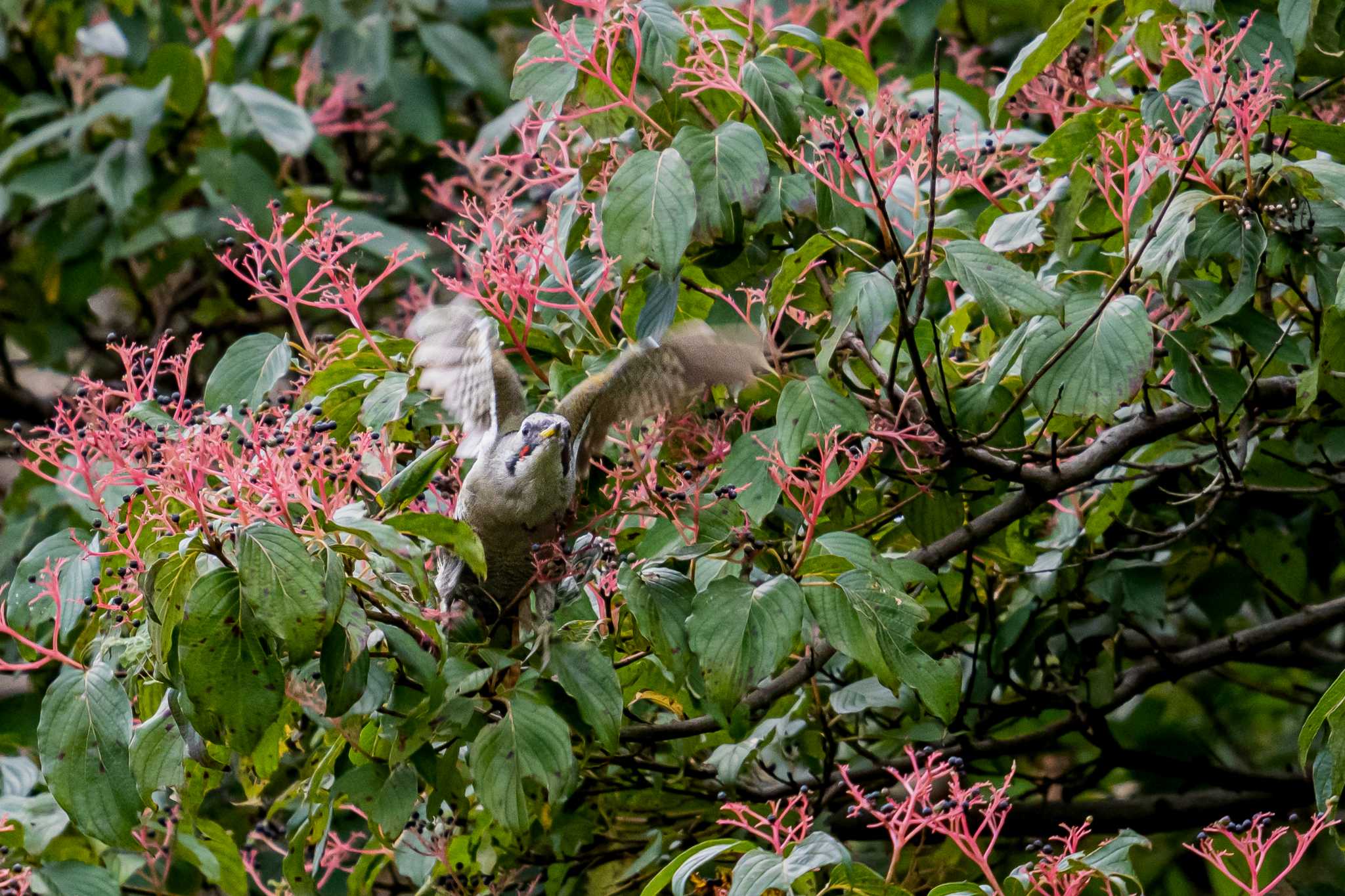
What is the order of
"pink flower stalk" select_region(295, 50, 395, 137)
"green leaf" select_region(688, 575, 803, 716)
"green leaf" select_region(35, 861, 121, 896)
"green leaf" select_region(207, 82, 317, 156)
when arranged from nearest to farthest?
1. "green leaf" select_region(688, 575, 803, 716)
2. "green leaf" select_region(35, 861, 121, 896)
3. "green leaf" select_region(207, 82, 317, 156)
4. "pink flower stalk" select_region(295, 50, 395, 137)

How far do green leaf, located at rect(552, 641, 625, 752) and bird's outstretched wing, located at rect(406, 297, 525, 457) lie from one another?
463mm

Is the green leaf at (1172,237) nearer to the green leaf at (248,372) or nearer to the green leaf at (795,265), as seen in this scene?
the green leaf at (795,265)

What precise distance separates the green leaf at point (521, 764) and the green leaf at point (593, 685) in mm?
38

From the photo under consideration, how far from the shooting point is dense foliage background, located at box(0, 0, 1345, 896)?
1.58 m

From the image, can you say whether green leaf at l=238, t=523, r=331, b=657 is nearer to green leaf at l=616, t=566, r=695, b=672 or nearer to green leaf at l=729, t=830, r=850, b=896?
green leaf at l=616, t=566, r=695, b=672

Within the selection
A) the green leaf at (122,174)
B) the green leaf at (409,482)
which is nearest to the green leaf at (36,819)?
the green leaf at (409,482)

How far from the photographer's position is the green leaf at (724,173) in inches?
69.6

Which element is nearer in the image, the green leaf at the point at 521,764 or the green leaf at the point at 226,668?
the green leaf at the point at 226,668

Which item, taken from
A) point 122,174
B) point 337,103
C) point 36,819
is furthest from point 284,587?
point 337,103

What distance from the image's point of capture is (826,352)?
1745 mm


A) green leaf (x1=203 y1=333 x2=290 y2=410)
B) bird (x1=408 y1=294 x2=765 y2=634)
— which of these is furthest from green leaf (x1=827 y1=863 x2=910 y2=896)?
green leaf (x1=203 y1=333 x2=290 y2=410)

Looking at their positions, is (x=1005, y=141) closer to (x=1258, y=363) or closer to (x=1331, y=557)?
(x=1258, y=363)

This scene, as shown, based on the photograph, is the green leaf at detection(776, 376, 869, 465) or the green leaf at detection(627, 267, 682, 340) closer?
the green leaf at detection(776, 376, 869, 465)

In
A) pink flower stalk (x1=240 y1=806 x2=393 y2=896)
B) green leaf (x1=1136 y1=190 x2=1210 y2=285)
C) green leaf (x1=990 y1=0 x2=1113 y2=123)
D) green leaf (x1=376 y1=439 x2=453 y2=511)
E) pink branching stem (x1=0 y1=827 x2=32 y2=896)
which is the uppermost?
green leaf (x1=990 y1=0 x2=1113 y2=123)
